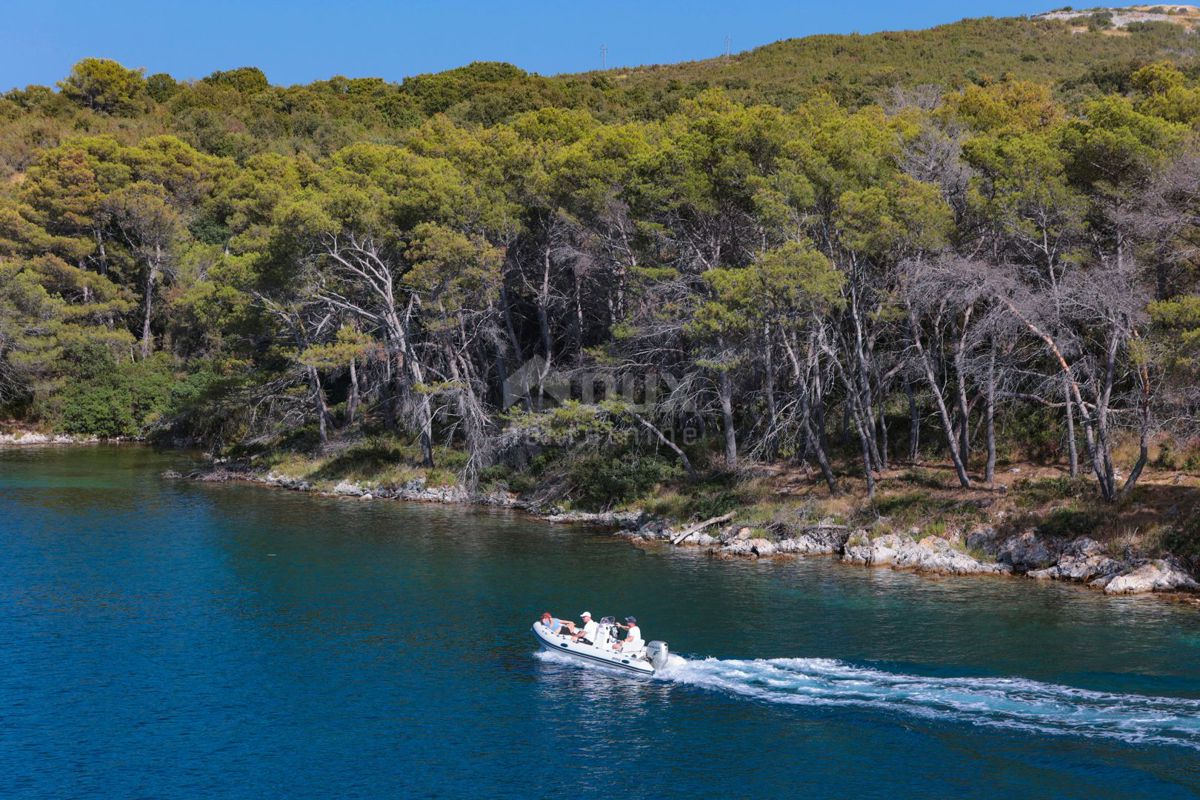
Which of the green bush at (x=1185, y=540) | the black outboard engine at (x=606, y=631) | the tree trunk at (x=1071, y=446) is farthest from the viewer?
the tree trunk at (x=1071, y=446)

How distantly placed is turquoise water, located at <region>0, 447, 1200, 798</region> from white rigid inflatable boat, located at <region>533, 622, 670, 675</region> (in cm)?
32

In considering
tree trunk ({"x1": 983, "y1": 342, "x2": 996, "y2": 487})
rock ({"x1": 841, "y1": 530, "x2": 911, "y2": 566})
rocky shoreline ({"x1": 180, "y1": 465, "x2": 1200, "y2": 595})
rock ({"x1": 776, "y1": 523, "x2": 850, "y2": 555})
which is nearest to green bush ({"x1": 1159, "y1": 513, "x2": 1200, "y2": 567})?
rocky shoreline ({"x1": 180, "y1": 465, "x2": 1200, "y2": 595})

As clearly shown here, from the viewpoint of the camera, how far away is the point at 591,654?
2481 cm

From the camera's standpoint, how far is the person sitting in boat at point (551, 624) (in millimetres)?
25641

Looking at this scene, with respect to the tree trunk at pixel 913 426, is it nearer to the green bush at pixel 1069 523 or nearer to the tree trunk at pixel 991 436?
the tree trunk at pixel 991 436

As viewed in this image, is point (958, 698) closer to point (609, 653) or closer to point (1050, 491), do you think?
point (609, 653)

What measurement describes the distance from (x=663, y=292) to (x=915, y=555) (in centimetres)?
1381

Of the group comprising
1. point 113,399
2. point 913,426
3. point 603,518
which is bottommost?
point 603,518

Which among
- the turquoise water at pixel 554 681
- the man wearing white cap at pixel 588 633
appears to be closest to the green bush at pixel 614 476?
the turquoise water at pixel 554 681

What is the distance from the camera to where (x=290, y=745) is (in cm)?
1997

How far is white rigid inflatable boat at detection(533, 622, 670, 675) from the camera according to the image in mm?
23737

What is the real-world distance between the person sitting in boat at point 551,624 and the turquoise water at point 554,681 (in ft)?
2.34

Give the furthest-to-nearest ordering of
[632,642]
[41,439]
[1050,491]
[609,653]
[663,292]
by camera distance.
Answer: [41,439], [663,292], [1050,491], [609,653], [632,642]

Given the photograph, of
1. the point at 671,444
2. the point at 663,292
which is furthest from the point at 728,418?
the point at 663,292
